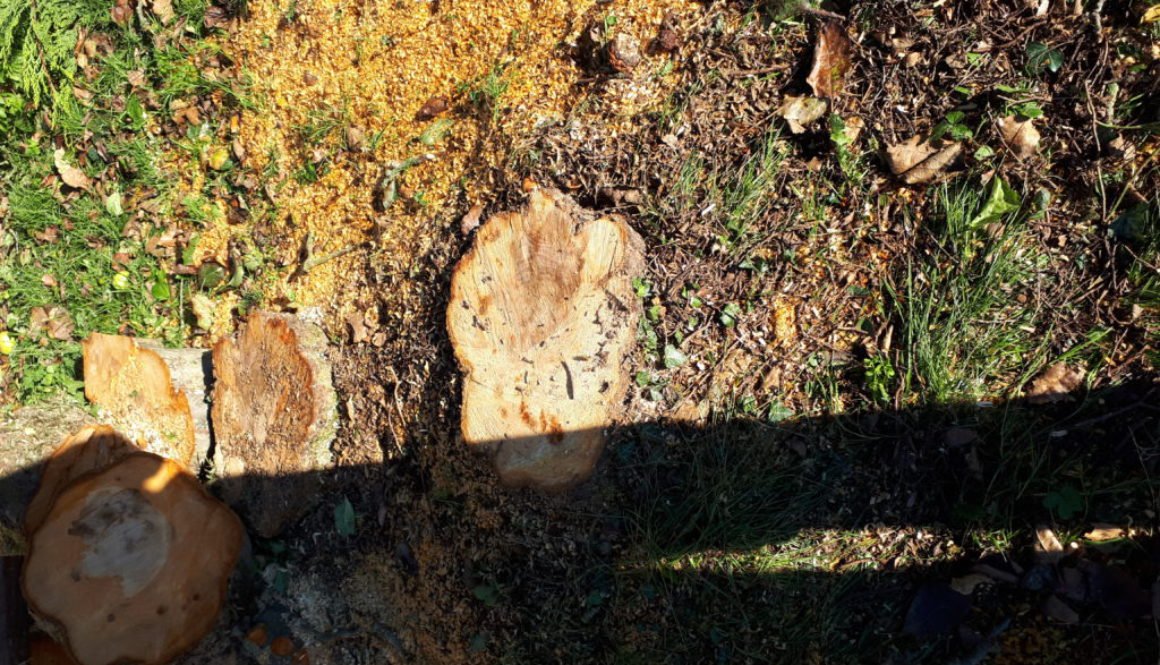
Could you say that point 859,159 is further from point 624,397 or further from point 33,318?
point 33,318

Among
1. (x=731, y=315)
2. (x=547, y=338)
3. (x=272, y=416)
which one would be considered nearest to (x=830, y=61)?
(x=731, y=315)

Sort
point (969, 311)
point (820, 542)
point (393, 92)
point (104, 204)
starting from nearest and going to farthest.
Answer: point (969, 311)
point (820, 542)
point (393, 92)
point (104, 204)

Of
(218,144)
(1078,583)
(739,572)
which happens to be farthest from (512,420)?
(218,144)

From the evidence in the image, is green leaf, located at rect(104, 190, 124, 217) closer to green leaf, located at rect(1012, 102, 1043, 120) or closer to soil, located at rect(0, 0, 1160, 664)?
soil, located at rect(0, 0, 1160, 664)

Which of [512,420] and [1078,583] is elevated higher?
[512,420]

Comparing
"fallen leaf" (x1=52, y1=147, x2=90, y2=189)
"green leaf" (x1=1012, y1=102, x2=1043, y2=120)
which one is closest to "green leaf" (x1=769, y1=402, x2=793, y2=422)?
"green leaf" (x1=1012, y1=102, x2=1043, y2=120)

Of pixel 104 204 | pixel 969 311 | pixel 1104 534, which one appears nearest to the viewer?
pixel 1104 534

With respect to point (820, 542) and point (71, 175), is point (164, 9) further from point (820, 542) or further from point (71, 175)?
point (820, 542)

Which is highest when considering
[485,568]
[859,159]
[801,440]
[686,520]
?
[859,159]
